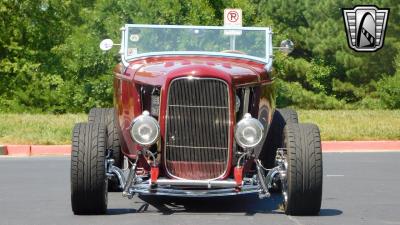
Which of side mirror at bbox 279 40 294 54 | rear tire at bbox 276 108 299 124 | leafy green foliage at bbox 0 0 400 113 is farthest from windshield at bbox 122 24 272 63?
leafy green foliage at bbox 0 0 400 113

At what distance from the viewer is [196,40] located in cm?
1195

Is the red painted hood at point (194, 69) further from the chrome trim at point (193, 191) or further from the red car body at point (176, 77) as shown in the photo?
the chrome trim at point (193, 191)

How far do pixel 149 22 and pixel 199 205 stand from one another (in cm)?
2518

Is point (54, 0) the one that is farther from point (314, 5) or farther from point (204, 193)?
point (204, 193)

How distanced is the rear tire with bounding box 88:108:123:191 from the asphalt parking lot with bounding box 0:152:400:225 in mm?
347

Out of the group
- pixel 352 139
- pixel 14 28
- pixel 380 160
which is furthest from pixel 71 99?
pixel 380 160

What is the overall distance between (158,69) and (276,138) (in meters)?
1.84

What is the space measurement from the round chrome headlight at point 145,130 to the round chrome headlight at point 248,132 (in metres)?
0.72

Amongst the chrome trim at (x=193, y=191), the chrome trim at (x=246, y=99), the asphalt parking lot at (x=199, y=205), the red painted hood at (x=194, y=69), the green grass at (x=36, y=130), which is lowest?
the asphalt parking lot at (x=199, y=205)

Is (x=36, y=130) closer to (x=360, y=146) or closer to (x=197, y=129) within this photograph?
(x=360, y=146)

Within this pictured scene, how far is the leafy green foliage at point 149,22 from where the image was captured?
3697cm

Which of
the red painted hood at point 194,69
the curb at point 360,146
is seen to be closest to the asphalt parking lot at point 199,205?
the red painted hood at point 194,69

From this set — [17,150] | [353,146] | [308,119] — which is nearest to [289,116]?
[17,150]

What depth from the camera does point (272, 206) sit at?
11.1 metres
